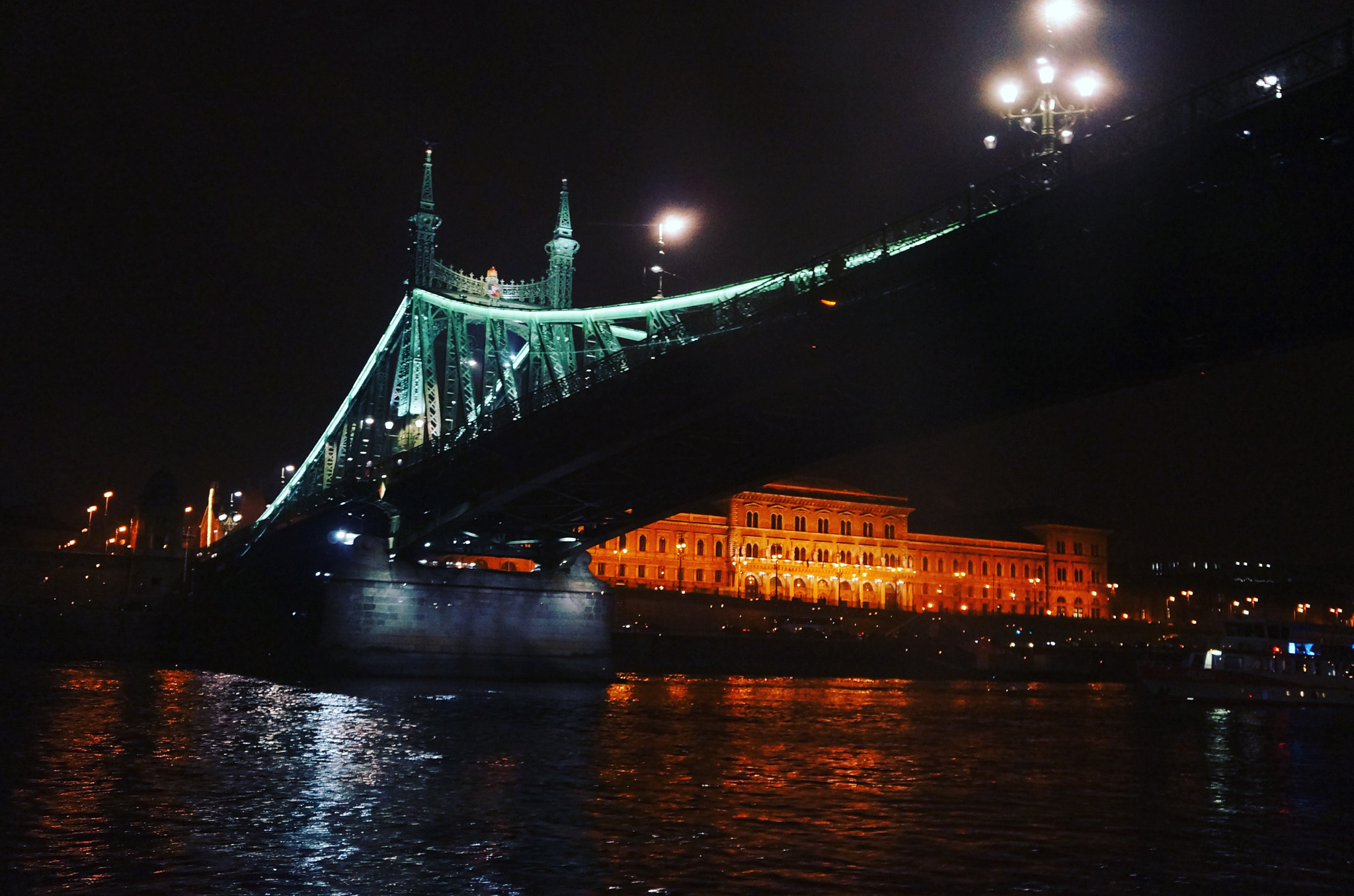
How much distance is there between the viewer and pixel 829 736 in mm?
28125

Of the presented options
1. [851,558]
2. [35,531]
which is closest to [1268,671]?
[851,558]

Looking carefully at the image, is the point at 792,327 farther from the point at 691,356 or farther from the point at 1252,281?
the point at 1252,281

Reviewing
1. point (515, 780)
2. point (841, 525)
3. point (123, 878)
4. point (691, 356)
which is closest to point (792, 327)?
point (691, 356)

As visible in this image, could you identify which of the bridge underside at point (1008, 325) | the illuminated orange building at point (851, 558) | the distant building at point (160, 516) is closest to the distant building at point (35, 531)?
the distant building at point (160, 516)

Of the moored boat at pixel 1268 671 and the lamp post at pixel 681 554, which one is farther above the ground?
the lamp post at pixel 681 554

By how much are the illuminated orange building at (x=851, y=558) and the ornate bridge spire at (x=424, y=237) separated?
4845cm

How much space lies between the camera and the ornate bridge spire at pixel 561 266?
5214 cm

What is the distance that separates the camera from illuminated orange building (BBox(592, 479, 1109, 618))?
355 ft

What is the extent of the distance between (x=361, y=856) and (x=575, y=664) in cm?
3569

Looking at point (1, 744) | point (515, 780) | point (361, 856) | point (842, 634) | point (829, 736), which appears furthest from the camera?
point (842, 634)

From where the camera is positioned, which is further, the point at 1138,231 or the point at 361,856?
the point at 1138,231

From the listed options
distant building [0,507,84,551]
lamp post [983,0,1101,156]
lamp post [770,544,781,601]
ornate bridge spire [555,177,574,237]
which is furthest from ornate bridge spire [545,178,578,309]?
distant building [0,507,84,551]

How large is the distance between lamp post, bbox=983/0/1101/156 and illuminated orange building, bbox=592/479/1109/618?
80223mm

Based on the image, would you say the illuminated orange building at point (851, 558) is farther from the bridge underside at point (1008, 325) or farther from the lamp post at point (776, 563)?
the bridge underside at point (1008, 325)
